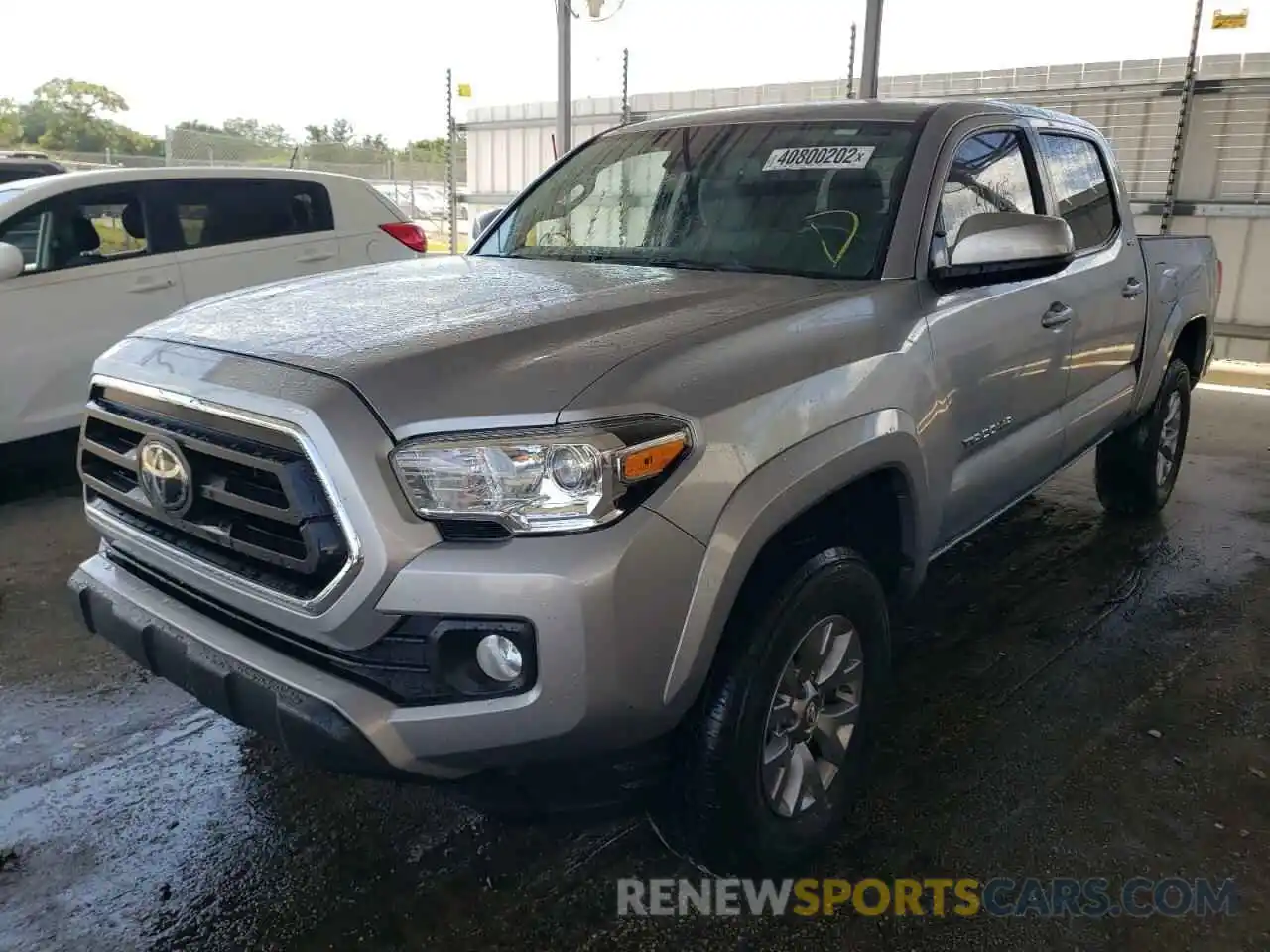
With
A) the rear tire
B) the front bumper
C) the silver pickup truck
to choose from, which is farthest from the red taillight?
the front bumper

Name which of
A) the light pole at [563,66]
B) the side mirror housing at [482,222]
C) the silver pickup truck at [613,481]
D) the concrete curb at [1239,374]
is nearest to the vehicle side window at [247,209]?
the side mirror housing at [482,222]

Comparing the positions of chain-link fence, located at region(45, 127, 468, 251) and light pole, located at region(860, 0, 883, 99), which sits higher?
light pole, located at region(860, 0, 883, 99)

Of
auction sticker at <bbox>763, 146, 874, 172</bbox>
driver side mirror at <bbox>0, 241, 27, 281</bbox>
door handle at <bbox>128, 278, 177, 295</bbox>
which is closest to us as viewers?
auction sticker at <bbox>763, 146, 874, 172</bbox>

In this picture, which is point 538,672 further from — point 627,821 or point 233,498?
point 627,821

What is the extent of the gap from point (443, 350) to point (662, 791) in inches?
40.8

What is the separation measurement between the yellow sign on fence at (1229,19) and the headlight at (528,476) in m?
9.84

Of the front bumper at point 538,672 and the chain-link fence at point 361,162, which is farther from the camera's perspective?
the chain-link fence at point 361,162

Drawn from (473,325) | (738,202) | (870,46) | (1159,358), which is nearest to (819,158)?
(738,202)

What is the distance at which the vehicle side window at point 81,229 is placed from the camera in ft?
17.2

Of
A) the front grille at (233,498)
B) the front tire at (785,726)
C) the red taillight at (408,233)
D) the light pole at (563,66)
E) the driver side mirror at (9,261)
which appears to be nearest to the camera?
the front grille at (233,498)

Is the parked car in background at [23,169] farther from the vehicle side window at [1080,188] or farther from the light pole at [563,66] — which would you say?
the vehicle side window at [1080,188]

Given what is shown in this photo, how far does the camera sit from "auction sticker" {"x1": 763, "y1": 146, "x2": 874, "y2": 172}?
3000 mm

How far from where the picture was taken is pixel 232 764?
2.90 m

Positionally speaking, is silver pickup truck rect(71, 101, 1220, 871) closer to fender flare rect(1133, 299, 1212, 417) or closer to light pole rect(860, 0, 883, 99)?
fender flare rect(1133, 299, 1212, 417)
